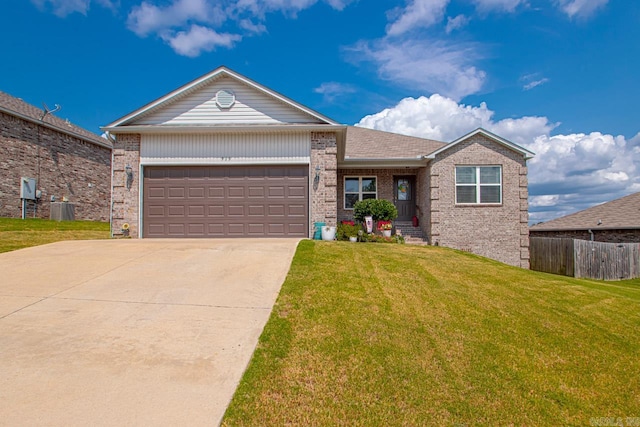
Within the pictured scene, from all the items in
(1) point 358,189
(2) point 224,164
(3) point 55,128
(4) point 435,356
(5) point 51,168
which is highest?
(3) point 55,128

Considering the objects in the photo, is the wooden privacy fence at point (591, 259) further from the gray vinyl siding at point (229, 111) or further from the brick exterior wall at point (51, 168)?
the brick exterior wall at point (51, 168)

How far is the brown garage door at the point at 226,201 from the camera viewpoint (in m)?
13.1

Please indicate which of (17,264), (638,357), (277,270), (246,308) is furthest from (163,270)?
(638,357)

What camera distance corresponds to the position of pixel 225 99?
44.1 feet

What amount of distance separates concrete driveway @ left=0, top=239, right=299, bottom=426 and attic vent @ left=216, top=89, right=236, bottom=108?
263 inches

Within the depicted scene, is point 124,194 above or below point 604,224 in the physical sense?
above

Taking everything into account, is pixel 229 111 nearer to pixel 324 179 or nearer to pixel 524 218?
pixel 324 179

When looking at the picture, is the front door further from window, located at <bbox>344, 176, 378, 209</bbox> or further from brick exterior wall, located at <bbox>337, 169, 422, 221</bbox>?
window, located at <bbox>344, 176, 378, 209</bbox>

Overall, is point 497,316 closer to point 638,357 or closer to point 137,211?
point 638,357

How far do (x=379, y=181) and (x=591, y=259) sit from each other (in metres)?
9.51

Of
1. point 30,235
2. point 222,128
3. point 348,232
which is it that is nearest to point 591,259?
point 348,232

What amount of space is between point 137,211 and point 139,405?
10.8 metres

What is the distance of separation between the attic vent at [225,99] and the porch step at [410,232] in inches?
342

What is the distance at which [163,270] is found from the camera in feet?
26.1
